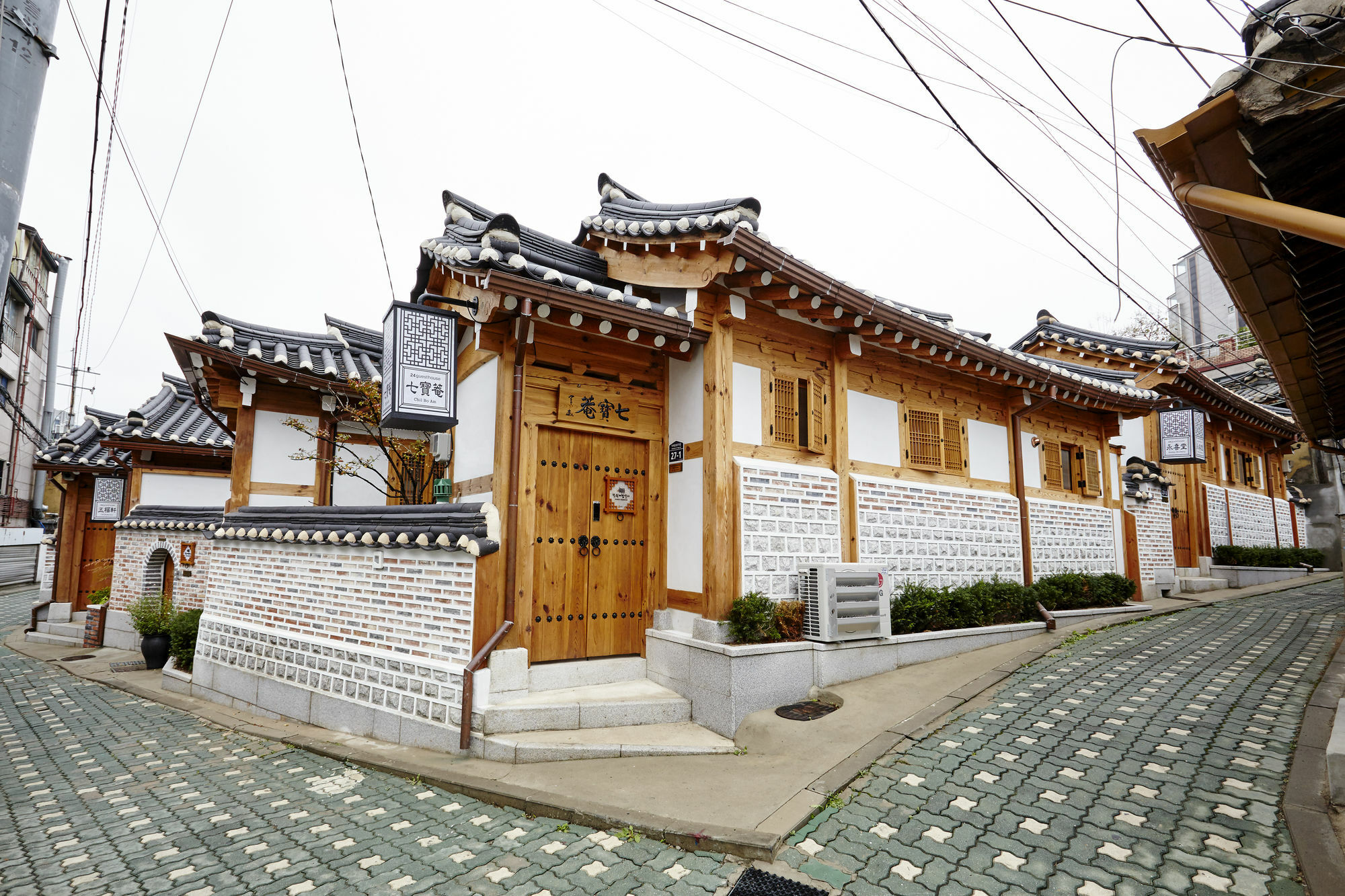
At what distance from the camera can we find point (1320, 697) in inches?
219

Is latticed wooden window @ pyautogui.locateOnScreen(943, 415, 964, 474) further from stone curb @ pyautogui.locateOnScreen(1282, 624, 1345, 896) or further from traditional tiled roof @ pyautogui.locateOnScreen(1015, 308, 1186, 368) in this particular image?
traditional tiled roof @ pyautogui.locateOnScreen(1015, 308, 1186, 368)

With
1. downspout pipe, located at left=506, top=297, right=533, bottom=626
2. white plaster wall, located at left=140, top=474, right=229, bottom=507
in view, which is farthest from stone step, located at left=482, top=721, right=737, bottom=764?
white plaster wall, located at left=140, top=474, right=229, bottom=507

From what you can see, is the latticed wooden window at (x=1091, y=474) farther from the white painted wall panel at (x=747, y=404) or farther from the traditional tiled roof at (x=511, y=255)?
the traditional tiled roof at (x=511, y=255)

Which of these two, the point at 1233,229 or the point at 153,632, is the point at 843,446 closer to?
the point at 1233,229

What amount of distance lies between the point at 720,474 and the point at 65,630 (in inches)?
675

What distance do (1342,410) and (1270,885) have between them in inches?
261

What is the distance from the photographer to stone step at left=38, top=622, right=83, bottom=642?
47.7 ft

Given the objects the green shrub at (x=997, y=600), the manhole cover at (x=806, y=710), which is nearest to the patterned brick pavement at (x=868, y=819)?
the manhole cover at (x=806, y=710)

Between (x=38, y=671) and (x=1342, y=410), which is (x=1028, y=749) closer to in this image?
(x=1342, y=410)

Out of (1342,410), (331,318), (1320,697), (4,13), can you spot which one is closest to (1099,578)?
(1342,410)

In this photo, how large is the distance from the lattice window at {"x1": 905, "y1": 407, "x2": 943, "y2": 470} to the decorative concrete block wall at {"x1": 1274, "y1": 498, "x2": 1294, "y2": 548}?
749 inches

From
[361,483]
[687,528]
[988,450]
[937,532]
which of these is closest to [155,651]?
[361,483]

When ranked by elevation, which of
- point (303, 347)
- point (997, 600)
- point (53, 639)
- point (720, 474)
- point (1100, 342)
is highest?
point (1100, 342)

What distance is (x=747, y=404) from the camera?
690 cm
